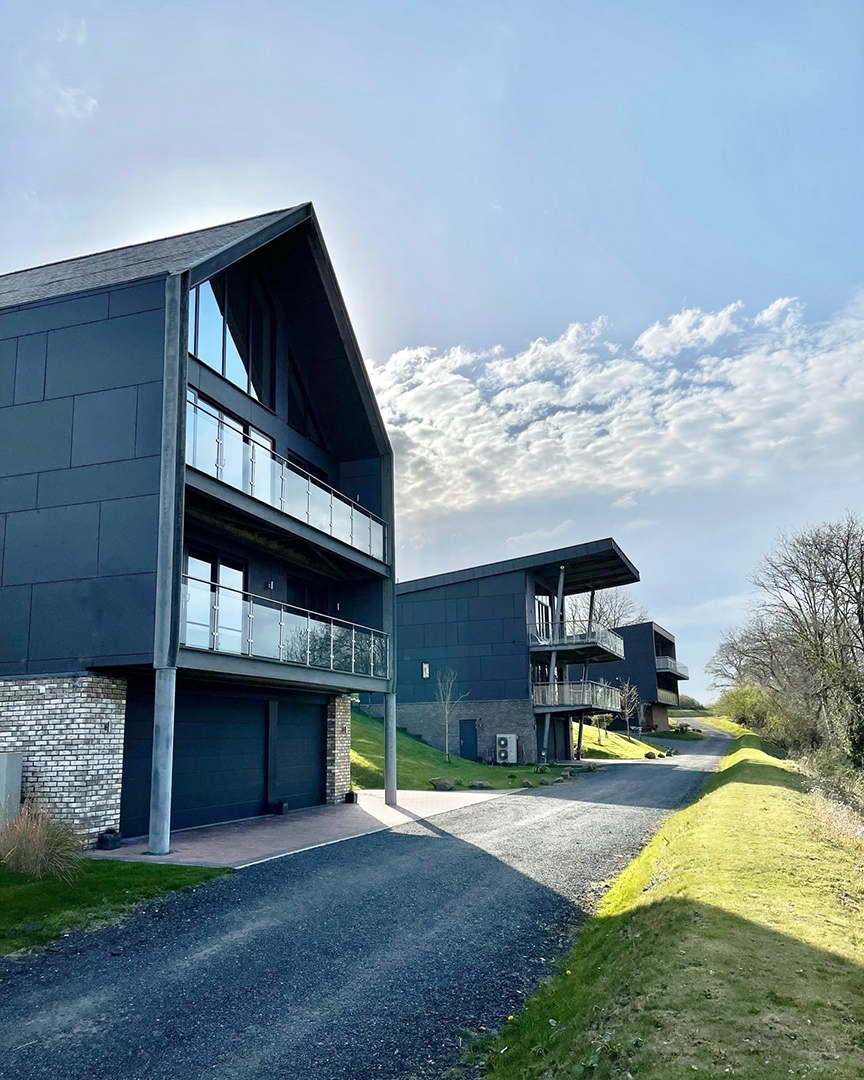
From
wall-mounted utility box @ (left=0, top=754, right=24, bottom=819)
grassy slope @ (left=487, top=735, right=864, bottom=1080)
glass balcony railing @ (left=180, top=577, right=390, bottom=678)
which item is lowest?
grassy slope @ (left=487, top=735, right=864, bottom=1080)

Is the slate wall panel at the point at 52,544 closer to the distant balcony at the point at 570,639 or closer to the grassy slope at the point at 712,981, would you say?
the grassy slope at the point at 712,981

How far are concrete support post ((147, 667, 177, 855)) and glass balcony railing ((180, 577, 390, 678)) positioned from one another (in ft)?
2.68

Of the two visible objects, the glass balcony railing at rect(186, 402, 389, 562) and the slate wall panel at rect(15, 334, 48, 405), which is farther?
the slate wall panel at rect(15, 334, 48, 405)

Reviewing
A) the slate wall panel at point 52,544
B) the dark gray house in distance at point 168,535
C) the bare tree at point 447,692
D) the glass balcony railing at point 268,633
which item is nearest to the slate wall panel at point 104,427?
the dark gray house in distance at point 168,535

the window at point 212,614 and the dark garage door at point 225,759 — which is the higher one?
the window at point 212,614

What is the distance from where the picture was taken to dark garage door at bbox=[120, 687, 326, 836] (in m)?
14.4

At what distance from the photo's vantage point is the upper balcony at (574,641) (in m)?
35.5

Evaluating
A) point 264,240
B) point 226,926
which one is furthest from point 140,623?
point 264,240

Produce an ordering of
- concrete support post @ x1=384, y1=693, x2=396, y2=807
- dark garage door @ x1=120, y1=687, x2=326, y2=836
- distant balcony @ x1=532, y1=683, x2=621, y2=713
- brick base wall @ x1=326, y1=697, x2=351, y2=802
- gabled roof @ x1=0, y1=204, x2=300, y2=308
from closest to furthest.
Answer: dark garage door @ x1=120, y1=687, x2=326, y2=836, gabled roof @ x1=0, y1=204, x2=300, y2=308, concrete support post @ x1=384, y1=693, x2=396, y2=807, brick base wall @ x1=326, y1=697, x2=351, y2=802, distant balcony @ x1=532, y1=683, x2=621, y2=713

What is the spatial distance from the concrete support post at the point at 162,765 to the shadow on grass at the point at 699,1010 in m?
7.55

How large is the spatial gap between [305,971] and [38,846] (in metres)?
5.12

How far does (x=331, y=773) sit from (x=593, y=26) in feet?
56.4

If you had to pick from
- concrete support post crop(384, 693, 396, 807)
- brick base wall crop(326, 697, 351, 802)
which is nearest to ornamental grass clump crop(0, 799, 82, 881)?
concrete support post crop(384, 693, 396, 807)

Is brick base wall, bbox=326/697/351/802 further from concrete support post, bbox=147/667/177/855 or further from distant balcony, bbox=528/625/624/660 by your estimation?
distant balcony, bbox=528/625/624/660
